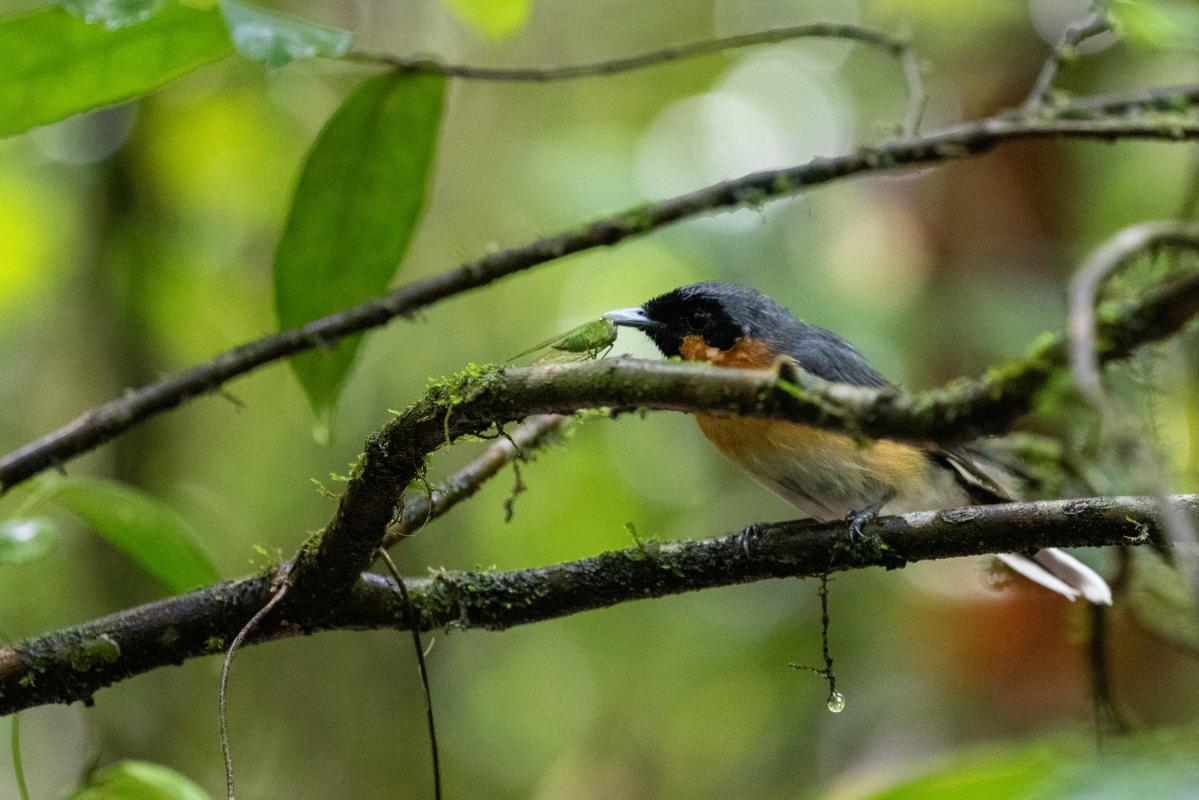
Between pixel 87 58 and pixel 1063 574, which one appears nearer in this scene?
pixel 87 58

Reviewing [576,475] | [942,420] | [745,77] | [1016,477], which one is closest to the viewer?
[942,420]

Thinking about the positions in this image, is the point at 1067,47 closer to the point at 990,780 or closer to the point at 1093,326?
the point at 1093,326

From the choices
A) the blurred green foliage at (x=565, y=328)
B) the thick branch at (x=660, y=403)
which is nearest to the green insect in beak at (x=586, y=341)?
the thick branch at (x=660, y=403)

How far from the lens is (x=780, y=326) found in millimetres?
3715

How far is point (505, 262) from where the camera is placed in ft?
→ 7.69

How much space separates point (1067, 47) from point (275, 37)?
1.89 m

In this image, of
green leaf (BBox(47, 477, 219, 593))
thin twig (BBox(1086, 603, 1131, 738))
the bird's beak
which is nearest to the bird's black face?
the bird's beak

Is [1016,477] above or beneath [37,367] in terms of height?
beneath

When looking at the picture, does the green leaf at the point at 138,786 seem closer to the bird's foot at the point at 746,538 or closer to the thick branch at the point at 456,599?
the thick branch at the point at 456,599

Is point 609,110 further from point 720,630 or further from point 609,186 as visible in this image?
point 720,630

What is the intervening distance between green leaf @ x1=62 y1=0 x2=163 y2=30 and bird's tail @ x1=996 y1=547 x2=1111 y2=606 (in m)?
2.55

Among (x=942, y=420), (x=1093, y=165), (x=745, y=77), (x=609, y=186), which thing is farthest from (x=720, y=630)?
(x=942, y=420)

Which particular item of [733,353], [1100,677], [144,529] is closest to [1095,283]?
[1100,677]

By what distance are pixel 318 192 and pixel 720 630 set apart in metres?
4.33
